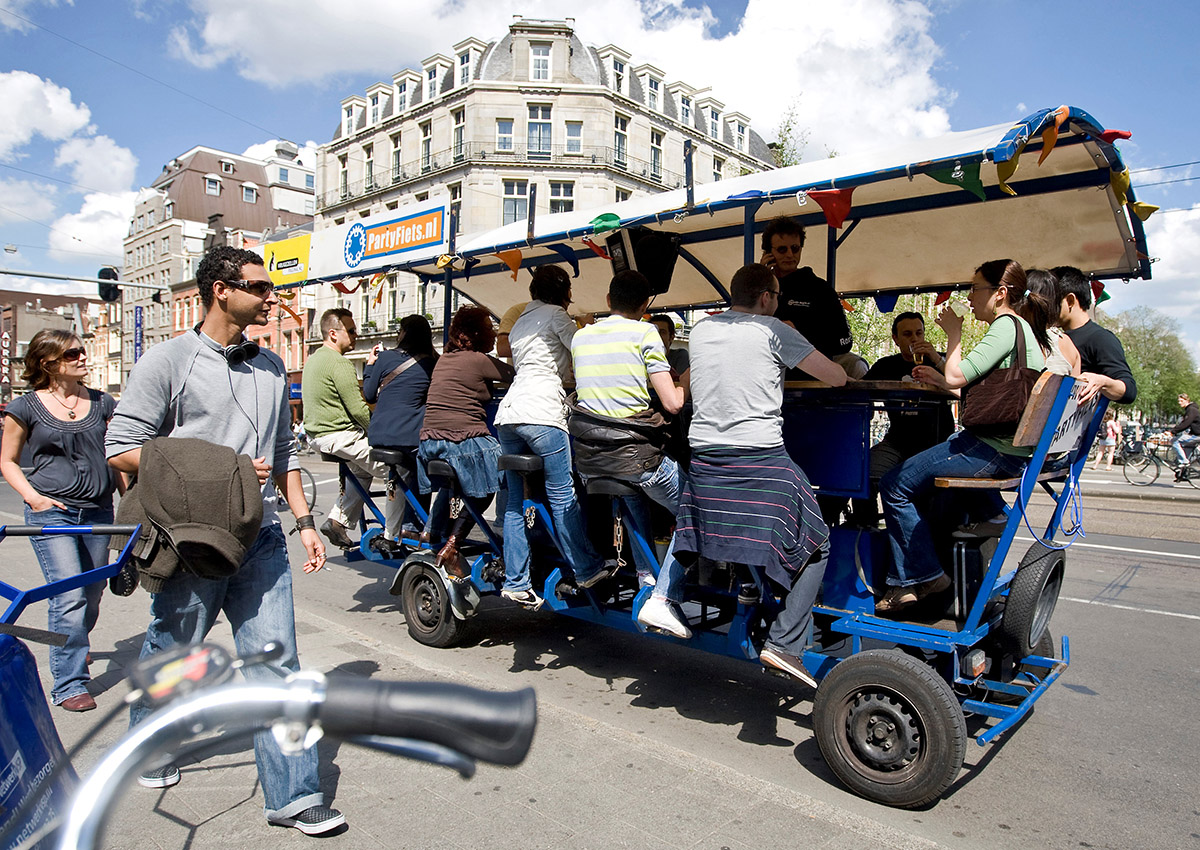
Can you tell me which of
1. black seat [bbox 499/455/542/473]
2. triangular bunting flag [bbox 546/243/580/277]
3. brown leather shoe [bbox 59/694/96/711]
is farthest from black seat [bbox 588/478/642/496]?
brown leather shoe [bbox 59/694/96/711]

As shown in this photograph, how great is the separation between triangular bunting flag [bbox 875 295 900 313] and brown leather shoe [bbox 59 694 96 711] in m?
6.38

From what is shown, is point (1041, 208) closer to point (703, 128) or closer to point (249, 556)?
point (249, 556)

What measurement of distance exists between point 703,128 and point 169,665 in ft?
164

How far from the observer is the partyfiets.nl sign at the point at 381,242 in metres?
6.30

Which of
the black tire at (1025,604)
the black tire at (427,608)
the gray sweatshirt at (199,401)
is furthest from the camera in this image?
the black tire at (427,608)

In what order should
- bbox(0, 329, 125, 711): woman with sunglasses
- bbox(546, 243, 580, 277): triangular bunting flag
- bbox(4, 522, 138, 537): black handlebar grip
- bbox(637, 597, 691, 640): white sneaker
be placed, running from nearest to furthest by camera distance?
bbox(4, 522, 138, 537): black handlebar grip → bbox(637, 597, 691, 640): white sneaker → bbox(0, 329, 125, 711): woman with sunglasses → bbox(546, 243, 580, 277): triangular bunting flag

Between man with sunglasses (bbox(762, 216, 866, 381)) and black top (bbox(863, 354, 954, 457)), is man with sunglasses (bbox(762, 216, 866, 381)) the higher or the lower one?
the higher one

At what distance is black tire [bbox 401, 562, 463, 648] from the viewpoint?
5.52m

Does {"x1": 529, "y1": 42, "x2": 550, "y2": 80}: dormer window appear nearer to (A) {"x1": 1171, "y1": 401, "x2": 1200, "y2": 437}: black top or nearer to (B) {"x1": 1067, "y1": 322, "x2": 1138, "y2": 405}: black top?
(A) {"x1": 1171, "y1": 401, "x2": 1200, "y2": 437}: black top

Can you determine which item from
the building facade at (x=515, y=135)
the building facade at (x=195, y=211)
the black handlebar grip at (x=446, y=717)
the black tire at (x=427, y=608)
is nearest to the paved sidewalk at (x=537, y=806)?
the black tire at (x=427, y=608)

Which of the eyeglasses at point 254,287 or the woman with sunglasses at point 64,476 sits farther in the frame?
the woman with sunglasses at point 64,476

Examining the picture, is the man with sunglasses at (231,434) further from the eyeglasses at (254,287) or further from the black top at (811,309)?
the black top at (811,309)

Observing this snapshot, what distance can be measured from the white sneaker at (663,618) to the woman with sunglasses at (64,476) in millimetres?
3120

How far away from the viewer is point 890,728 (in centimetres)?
344
